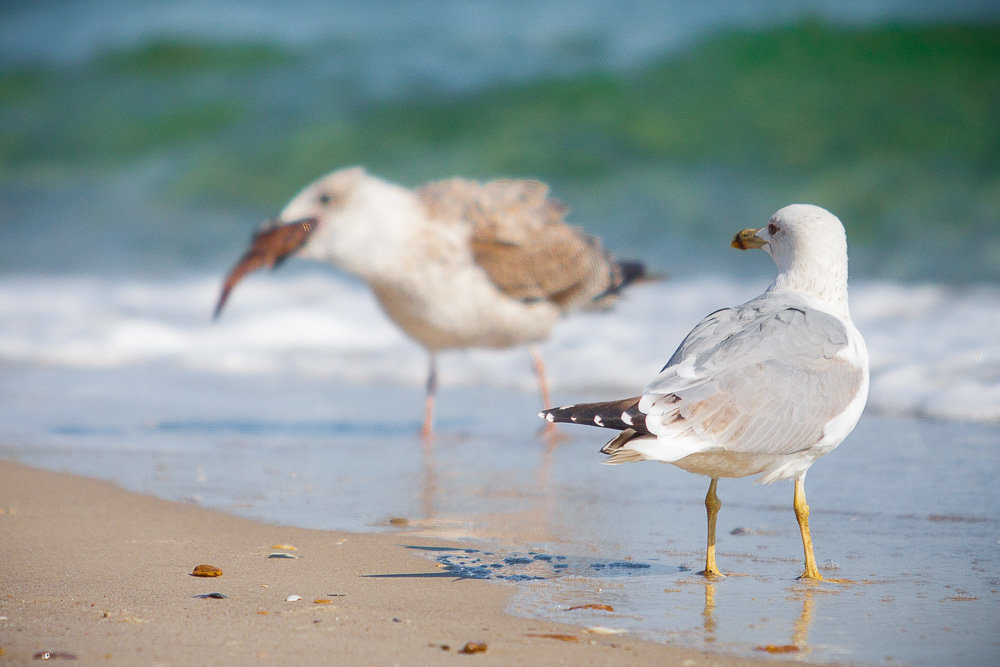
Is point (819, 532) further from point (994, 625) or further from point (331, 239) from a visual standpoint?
point (331, 239)

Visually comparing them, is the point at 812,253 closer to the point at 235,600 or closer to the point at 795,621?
the point at 795,621

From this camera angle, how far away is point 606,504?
3.83 m

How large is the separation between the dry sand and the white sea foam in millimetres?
3201

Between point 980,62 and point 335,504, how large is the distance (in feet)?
32.5

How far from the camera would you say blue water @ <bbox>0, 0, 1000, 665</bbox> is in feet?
10.6

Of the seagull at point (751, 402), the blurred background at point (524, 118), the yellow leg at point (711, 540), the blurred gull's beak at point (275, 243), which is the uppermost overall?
the blurred background at point (524, 118)

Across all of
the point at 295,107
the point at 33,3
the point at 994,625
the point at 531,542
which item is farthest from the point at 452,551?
the point at 33,3

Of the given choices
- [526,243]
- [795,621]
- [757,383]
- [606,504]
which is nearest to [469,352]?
[526,243]

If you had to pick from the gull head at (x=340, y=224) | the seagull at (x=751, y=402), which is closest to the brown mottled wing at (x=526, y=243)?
the gull head at (x=340, y=224)

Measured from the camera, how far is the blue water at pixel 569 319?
127 inches

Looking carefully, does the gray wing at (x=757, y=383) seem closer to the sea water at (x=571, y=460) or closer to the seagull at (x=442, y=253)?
the sea water at (x=571, y=460)

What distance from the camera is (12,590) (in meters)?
2.62

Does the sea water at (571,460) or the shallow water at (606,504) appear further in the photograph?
the sea water at (571,460)

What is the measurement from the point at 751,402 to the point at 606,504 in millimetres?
1159
